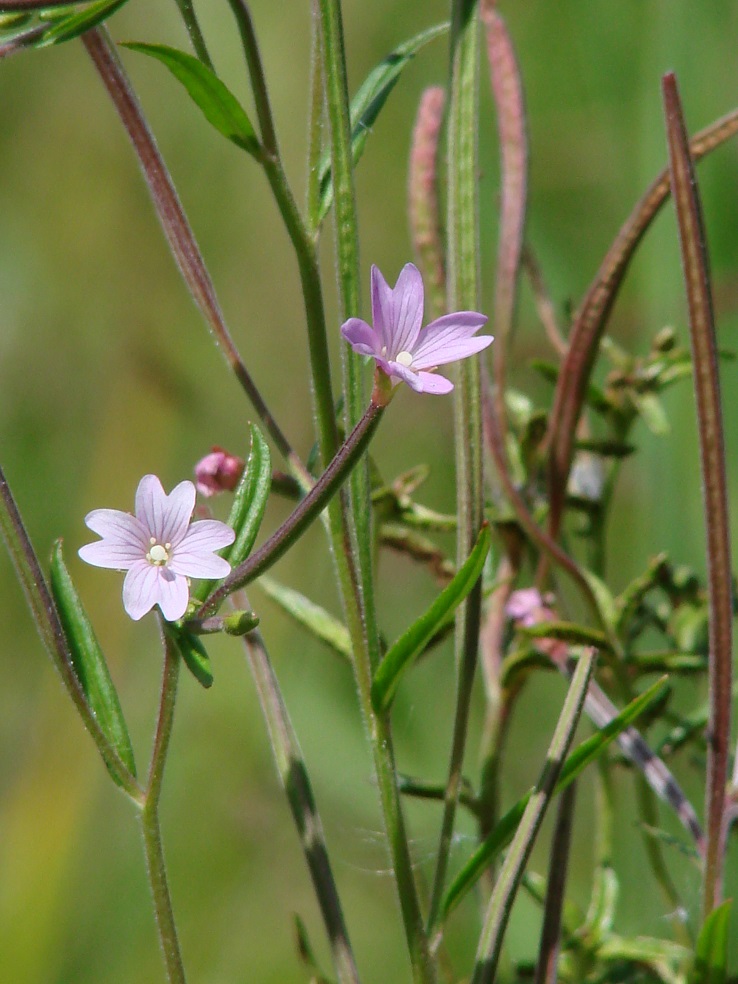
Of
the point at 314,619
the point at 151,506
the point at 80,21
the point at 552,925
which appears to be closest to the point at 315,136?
the point at 80,21

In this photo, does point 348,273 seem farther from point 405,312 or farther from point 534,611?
point 534,611

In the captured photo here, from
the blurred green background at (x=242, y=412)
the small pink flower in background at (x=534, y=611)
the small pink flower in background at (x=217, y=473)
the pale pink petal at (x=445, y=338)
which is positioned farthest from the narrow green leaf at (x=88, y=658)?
the blurred green background at (x=242, y=412)

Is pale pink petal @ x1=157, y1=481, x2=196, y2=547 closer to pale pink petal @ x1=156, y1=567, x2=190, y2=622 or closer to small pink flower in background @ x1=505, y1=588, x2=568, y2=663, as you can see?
pale pink petal @ x1=156, y1=567, x2=190, y2=622

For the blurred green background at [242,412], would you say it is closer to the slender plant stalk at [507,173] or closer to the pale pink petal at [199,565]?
the slender plant stalk at [507,173]

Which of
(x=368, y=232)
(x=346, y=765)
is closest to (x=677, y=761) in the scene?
(x=346, y=765)

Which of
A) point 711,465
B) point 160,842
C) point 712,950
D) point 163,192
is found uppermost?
point 163,192

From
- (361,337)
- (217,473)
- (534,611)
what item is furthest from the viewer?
(534,611)

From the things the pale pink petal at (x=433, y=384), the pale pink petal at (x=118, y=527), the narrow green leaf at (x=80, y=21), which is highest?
the narrow green leaf at (x=80, y=21)
